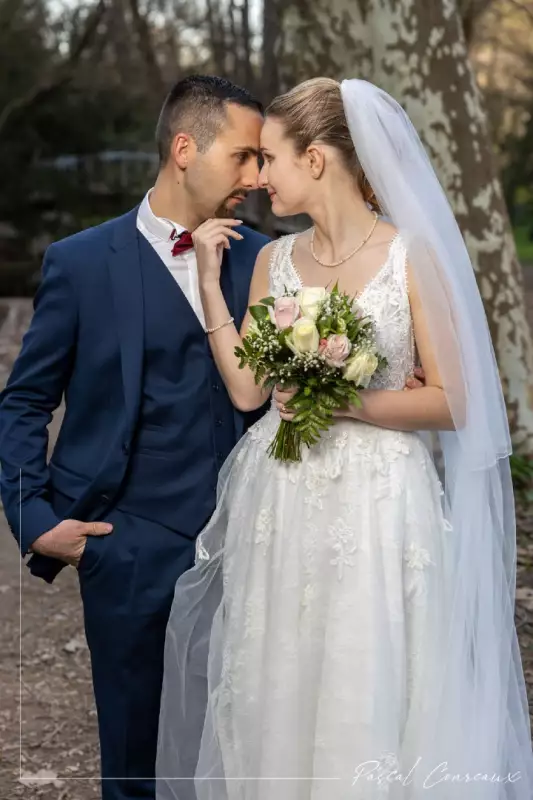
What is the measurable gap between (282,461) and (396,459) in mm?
333

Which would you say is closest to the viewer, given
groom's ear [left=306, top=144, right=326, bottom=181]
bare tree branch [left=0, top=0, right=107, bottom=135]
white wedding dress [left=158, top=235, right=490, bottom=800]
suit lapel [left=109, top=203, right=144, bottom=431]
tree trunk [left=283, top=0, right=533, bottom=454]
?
white wedding dress [left=158, top=235, right=490, bottom=800]

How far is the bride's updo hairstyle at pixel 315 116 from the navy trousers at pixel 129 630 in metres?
1.25

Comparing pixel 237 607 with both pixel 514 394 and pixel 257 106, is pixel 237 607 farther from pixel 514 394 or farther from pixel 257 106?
pixel 514 394

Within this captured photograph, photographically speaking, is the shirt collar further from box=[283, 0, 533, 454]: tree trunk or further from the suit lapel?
box=[283, 0, 533, 454]: tree trunk

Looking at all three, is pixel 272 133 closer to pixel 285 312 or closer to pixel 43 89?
pixel 285 312

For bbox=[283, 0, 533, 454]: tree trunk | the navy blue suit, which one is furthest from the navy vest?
bbox=[283, 0, 533, 454]: tree trunk

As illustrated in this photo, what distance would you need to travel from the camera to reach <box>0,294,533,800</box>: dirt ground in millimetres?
5090

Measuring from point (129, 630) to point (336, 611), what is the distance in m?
A: 0.72

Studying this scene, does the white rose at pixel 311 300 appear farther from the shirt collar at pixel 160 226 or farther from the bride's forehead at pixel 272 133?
the shirt collar at pixel 160 226

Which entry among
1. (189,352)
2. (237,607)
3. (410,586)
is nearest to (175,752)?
(237,607)

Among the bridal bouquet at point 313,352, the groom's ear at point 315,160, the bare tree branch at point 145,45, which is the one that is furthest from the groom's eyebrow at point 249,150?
the bare tree branch at point 145,45

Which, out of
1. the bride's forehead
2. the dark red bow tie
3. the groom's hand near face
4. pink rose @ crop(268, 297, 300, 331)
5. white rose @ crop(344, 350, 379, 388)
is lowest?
the groom's hand near face

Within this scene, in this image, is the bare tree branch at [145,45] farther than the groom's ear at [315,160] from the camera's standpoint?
Yes

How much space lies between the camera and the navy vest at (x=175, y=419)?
3.65m
